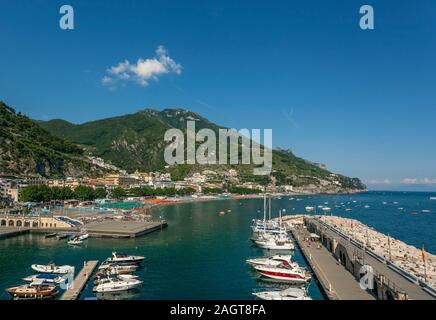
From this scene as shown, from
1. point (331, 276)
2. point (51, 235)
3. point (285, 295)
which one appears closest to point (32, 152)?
point (51, 235)

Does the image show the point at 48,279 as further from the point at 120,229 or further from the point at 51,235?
the point at 51,235

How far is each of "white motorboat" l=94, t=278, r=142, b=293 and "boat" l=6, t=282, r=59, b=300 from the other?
3.55 m

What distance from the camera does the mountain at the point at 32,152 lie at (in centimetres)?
12975

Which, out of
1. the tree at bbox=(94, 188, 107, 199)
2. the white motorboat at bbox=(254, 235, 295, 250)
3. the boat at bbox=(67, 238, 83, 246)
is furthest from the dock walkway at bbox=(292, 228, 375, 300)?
the tree at bbox=(94, 188, 107, 199)

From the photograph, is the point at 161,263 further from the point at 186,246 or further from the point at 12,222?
the point at 12,222

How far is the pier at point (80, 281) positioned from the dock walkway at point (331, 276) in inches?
771

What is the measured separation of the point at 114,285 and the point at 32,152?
125923 millimetres

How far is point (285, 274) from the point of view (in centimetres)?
3497

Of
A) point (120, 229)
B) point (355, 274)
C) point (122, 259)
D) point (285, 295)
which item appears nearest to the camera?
point (285, 295)

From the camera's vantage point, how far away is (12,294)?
29.6 metres

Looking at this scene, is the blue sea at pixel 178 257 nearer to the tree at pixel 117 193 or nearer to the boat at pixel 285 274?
the boat at pixel 285 274

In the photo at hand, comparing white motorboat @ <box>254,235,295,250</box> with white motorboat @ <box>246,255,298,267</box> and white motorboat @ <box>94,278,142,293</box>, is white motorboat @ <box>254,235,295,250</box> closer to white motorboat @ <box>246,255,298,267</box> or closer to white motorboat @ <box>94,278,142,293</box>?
white motorboat @ <box>246,255,298,267</box>

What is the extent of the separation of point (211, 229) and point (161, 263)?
28417 millimetres
